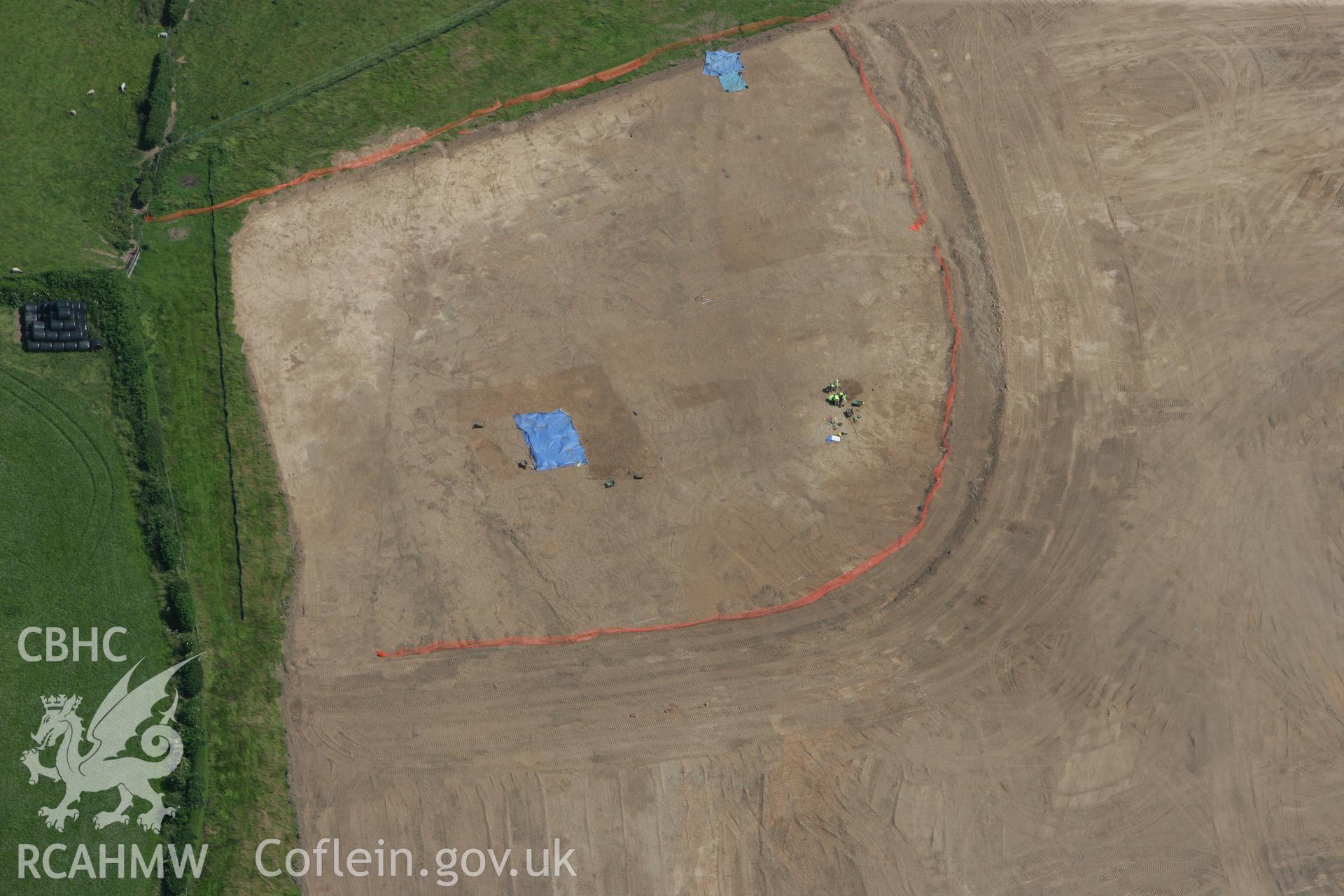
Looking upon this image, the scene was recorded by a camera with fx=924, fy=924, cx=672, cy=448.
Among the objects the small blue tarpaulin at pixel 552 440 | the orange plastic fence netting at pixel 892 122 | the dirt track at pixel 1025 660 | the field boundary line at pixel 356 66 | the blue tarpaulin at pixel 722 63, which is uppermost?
the field boundary line at pixel 356 66

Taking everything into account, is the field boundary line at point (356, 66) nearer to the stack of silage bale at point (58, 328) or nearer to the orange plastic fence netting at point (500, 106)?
the orange plastic fence netting at point (500, 106)

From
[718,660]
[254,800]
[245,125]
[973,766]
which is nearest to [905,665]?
[973,766]

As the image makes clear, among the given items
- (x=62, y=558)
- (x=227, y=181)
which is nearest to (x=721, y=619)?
(x=62, y=558)

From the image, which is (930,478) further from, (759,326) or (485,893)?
(485,893)

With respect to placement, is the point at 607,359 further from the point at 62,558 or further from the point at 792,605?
the point at 62,558

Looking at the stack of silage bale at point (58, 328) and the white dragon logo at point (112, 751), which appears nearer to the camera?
the white dragon logo at point (112, 751)

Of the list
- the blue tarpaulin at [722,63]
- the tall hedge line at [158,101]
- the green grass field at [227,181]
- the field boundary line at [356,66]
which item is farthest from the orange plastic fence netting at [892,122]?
the tall hedge line at [158,101]

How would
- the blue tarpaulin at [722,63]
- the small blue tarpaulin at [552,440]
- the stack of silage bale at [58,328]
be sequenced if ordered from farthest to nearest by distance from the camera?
the blue tarpaulin at [722,63], the stack of silage bale at [58,328], the small blue tarpaulin at [552,440]
